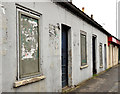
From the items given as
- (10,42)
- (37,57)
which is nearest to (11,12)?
(10,42)

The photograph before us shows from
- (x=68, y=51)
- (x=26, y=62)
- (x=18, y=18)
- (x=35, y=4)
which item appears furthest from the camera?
(x=68, y=51)

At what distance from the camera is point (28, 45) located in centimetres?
365

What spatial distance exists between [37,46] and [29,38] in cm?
44

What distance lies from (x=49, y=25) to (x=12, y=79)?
225cm

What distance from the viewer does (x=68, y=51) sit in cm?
607

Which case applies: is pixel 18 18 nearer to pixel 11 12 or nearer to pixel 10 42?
pixel 11 12

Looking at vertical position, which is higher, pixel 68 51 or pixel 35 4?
pixel 35 4

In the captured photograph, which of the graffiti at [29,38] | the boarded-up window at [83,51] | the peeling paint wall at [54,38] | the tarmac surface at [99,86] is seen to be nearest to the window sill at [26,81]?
the graffiti at [29,38]

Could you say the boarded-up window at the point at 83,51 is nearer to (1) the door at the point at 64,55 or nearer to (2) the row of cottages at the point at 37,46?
(2) the row of cottages at the point at 37,46

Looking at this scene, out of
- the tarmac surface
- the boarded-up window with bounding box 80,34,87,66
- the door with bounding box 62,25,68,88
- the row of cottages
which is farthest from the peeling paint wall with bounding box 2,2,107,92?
the boarded-up window with bounding box 80,34,87,66

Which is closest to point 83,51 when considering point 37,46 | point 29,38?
point 37,46

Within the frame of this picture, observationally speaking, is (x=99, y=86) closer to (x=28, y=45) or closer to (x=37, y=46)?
(x=37, y=46)

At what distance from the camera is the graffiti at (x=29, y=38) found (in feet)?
11.4

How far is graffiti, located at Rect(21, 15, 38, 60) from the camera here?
3.48m
